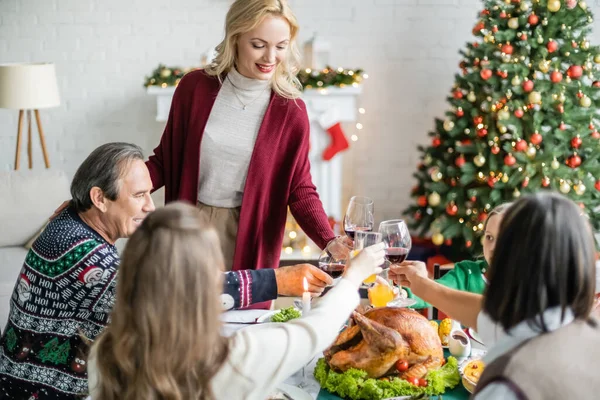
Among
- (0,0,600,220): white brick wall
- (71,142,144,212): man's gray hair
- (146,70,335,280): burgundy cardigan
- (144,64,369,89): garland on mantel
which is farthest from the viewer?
(0,0,600,220): white brick wall

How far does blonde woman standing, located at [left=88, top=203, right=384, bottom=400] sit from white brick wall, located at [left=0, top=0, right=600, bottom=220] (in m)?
3.77

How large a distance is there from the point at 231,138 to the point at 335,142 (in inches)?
89.1

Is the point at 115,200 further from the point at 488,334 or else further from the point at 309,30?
the point at 309,30

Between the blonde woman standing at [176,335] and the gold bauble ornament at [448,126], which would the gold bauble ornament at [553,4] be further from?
the blonde woman standing at [176,335]

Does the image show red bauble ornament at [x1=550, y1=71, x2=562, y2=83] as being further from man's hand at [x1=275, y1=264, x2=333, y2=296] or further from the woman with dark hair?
the woman with dark hair

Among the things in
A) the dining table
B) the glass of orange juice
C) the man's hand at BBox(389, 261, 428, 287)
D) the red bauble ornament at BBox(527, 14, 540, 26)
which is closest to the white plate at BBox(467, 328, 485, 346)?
the dining table

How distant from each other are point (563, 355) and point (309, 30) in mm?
4053

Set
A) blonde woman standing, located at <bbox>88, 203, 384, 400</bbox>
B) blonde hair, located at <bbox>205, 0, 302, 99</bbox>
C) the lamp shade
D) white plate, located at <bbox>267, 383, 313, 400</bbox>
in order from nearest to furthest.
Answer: blonde woman standing, located at <bbox>88, 203, 384, 400</bbox>, white plate, located at <bbox>267, 383, 313, 400</bbox>, blonde hair, located at <bbox>205, 0, 302, 99</bbox>, the lamp shade

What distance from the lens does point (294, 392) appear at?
1593 mm

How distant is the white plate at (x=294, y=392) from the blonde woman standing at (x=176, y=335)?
271 mm

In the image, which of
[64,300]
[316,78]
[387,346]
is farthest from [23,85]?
[387,346]

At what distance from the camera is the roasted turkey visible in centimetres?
165

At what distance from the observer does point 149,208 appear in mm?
1842

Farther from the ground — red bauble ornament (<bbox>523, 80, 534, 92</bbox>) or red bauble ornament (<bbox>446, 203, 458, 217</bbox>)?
red bauble ornament (<bbox>523, 80, 534, 92</bbox>)
